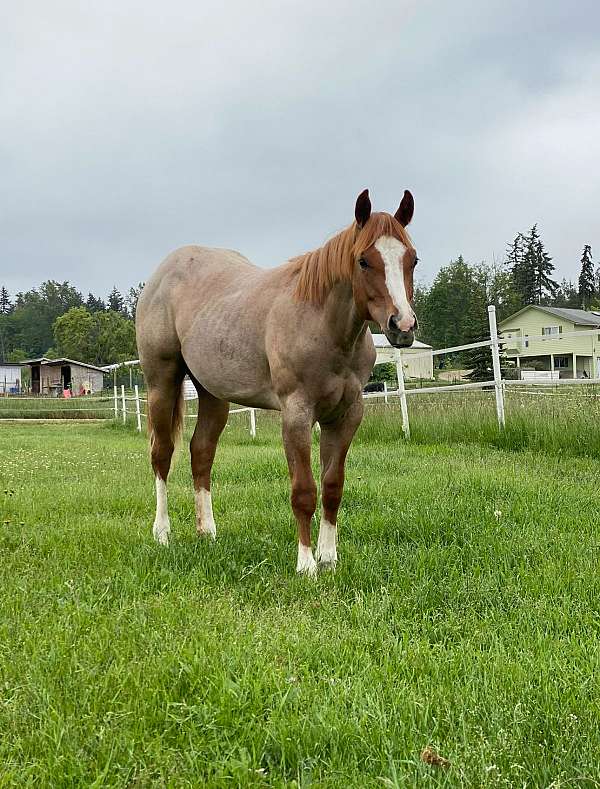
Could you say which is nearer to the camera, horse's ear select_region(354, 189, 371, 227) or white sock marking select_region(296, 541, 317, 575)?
horse's ear select_region(354, 189, 371, 227)

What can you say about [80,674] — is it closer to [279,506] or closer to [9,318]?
[279,506]

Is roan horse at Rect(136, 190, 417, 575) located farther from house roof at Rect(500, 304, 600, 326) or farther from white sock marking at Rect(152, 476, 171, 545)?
house roof at Rect(500, 304, 600, 326)

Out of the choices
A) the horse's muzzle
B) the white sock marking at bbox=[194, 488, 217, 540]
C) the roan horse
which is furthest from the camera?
the white sock marking at bbox=[194, 488, 217, 540]

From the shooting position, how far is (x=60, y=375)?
5559cm

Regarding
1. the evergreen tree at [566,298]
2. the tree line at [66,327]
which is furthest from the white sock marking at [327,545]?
the evergreen tree at [566,298]

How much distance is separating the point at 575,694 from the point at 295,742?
89cm

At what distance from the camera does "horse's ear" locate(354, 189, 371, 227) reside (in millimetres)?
3090

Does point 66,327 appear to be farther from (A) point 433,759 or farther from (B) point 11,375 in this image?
(A) point 433,759

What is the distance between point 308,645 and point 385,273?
1706 millimetres

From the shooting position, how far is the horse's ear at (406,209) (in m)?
3.27

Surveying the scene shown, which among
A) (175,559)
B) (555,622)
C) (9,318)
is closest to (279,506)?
(175,559)

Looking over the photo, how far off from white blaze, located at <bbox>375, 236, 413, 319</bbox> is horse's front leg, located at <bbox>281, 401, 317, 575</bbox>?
0.79 metres

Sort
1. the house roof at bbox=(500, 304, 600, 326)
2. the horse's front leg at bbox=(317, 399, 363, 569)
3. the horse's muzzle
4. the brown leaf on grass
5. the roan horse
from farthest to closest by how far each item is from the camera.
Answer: the house roof at bbox=(500, 304, 600, 326) → the horse's front leg at bbox=(317, 399, 363, 569) → the roan horse → the horse's muzzle → the brown leaf on grass

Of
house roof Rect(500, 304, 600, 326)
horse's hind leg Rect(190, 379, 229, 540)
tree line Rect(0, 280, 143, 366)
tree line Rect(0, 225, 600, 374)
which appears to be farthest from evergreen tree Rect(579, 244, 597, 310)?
horse's hind leg Rect(190, 379, 229, 540)
